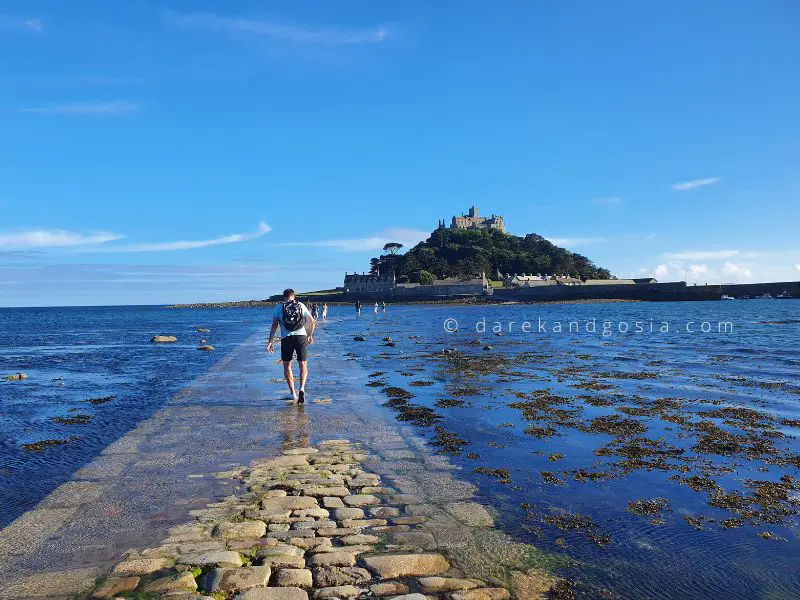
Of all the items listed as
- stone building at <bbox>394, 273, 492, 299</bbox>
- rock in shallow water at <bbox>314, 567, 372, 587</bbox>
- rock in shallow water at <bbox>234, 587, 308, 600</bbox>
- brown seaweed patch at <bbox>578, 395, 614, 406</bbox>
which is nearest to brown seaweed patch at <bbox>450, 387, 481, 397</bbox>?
brown seaweed patch at <bbox>578, 395, 614, 406</bbox>

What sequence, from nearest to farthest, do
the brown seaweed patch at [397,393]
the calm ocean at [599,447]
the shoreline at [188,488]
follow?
the shoreline at [188,488] < the calm ocean at [599,447] < the brown seaweed patch at [397,393]

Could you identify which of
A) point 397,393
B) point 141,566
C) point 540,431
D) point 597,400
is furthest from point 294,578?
point 597,400

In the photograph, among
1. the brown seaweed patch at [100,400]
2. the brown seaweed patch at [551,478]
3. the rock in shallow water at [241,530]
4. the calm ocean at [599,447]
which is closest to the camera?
the calm ocean at [599,447]

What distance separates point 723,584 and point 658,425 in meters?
5.81

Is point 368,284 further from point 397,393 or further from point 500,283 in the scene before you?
point 397,393

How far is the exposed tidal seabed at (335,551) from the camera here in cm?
377

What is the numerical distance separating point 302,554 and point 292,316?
22.7 feet

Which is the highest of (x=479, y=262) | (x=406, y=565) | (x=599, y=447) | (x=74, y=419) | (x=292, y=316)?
(x=479, y=262)

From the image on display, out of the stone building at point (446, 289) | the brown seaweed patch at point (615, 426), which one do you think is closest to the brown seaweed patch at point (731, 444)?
the brown seaweed patch at point (615, 426)

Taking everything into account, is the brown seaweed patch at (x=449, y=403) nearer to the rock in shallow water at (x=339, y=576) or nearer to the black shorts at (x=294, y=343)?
the black shorts at (x=294, y=343)

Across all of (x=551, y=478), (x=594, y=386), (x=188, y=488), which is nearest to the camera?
(x=188, y=488)

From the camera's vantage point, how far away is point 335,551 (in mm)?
4328

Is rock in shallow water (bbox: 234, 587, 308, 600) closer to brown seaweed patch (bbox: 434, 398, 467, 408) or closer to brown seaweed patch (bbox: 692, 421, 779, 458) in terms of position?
Result: brown seaweed patch (bbox: 692, 421, 779, 458)

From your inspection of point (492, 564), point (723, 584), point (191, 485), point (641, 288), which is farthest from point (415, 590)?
point (641, 288)
